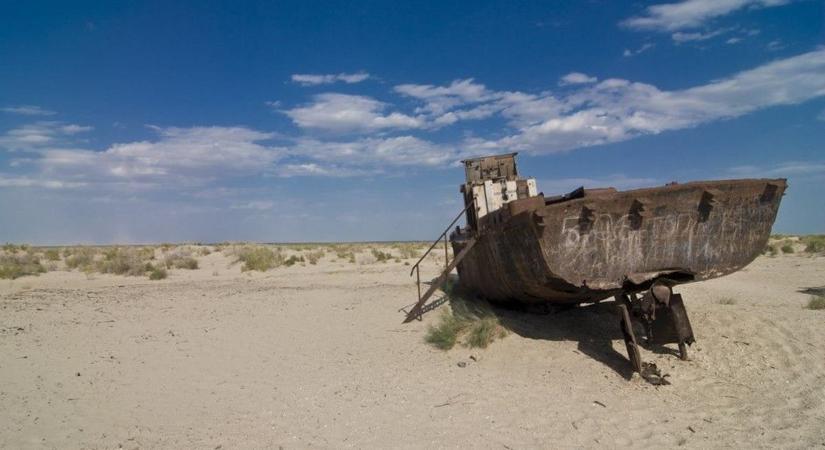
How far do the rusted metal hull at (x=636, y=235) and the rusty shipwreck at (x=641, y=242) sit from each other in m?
0.01

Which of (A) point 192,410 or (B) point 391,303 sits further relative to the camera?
(B) point 391,303

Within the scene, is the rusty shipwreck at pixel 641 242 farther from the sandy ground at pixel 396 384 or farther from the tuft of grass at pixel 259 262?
the tuft of grass at pixel 259 262

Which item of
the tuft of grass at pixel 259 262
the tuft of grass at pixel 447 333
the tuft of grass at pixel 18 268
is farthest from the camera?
the tuft of grass at pixel 259 262

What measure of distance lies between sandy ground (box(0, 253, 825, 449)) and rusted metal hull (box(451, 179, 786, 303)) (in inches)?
35.7

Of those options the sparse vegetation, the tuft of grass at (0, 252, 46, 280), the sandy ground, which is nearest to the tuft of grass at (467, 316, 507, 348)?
the sparse vegetation

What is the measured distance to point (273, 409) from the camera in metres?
5.23

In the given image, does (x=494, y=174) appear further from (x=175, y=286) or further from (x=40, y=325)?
(x=175, y=286)

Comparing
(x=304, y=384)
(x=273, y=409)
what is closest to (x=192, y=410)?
(x=273, y=409)

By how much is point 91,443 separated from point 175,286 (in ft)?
36.6

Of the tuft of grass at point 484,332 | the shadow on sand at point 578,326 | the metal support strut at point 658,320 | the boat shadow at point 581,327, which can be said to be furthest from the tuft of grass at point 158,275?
the metal support strut at point 658,320

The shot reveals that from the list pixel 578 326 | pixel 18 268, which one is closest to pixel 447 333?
pixel 578 326

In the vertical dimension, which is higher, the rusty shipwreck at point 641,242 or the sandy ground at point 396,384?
the rusty shipwreck at point 641,242

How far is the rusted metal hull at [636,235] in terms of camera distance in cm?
573

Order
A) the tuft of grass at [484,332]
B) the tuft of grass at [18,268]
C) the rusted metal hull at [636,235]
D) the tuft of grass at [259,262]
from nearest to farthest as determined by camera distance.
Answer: the rusted metal hull at [636,235] → the tuft of grass at [484,332] → the tuft of grass at [18,268] → the tuft of grass at [259,262]
